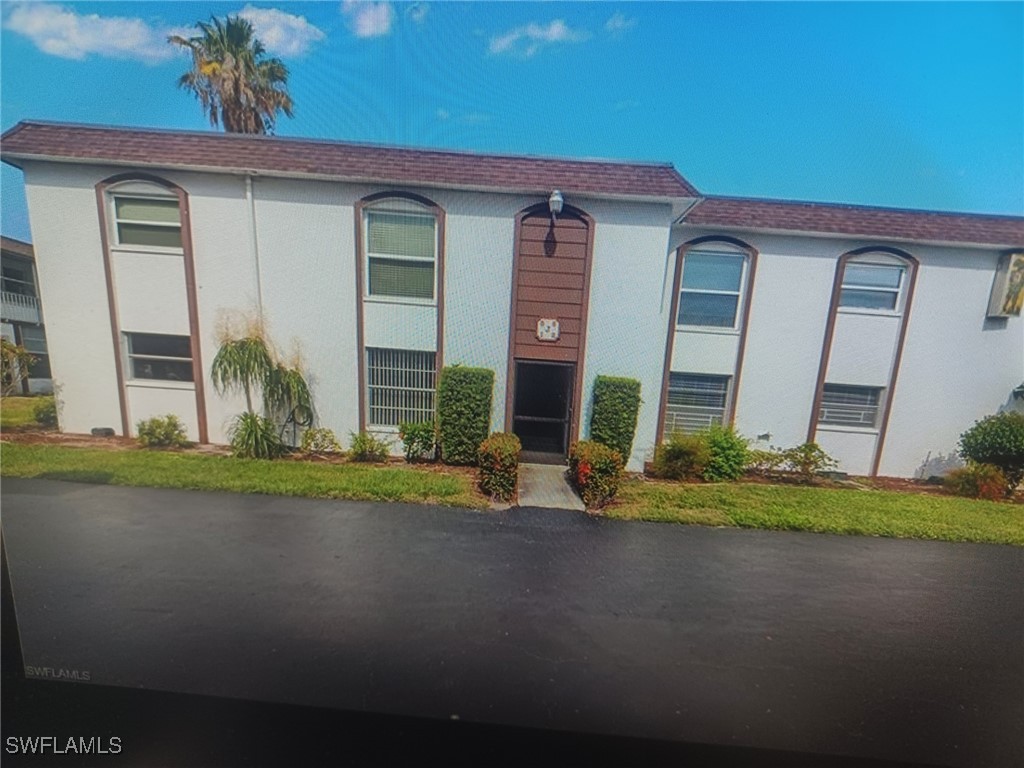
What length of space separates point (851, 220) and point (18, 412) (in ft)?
42.1

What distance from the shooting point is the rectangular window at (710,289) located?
6.75 meters

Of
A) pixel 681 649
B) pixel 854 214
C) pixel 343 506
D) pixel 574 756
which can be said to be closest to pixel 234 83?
pixel 343 506

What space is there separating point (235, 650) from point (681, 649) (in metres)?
2.87

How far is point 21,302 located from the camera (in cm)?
297

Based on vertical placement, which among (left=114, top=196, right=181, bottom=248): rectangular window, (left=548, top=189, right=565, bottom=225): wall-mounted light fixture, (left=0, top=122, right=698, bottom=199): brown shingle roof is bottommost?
(left=114, top=196, right=181, bottom=248): rectangular window

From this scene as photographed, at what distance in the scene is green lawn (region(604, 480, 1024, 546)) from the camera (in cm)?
414

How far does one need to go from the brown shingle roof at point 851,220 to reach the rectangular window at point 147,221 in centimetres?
847

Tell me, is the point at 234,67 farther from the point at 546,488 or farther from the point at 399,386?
the point at 546,488

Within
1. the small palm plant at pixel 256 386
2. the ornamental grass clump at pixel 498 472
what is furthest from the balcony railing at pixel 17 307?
the ornamental grass clump at pixel 498 472

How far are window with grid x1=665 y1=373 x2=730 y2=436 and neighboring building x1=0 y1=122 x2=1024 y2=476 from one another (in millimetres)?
49

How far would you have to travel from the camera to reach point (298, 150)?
535 centimetres

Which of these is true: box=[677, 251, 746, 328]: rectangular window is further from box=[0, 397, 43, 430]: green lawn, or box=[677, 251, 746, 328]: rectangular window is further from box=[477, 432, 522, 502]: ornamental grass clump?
box=[0, 397, 43, 430]: green lawn

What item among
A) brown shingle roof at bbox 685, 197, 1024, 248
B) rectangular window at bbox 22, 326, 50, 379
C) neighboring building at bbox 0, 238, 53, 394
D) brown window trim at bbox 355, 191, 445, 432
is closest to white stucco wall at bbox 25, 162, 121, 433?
rectangular window at bbox 22, 326, 50, 379

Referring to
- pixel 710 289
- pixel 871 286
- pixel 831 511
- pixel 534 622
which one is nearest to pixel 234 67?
pixel 534 622
